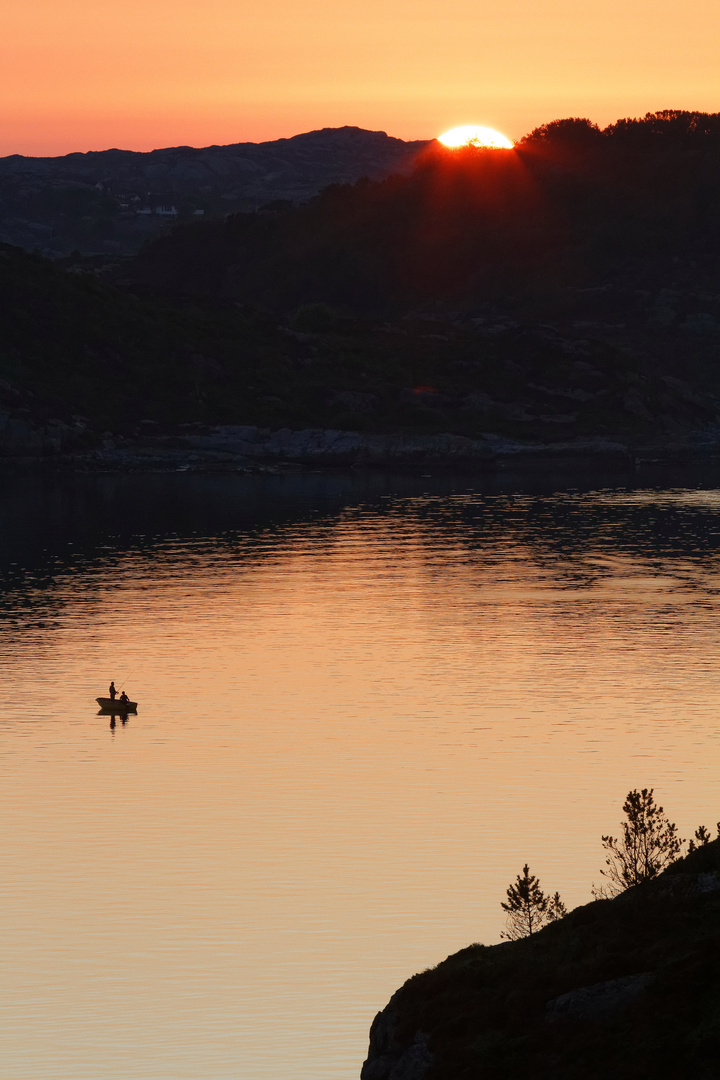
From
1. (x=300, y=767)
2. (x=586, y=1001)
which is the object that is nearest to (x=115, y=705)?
(x=300, y=767)

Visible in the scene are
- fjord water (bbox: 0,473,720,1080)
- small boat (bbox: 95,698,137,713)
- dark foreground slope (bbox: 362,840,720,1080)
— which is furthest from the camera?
small boat (bbox: 95,698,137,713)

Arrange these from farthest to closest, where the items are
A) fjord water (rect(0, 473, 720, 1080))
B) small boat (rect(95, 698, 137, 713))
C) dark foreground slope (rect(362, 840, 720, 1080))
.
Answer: small boat (rect(95, 698, 137, 713)) < fjord water (rect(0, 473, 720, 1080)) < dark foreground slope (rect(362, 840, 720, 1080))

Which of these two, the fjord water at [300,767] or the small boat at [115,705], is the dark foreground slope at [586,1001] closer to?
the fjord water at [300,767]

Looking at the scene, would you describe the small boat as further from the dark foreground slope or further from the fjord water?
the dark foreground slope

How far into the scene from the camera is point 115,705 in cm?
6166

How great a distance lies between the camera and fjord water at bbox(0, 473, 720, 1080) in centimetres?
3180

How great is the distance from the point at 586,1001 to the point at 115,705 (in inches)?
1659

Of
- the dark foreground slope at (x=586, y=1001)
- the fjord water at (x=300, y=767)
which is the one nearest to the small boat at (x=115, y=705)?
the fjord water at (x=300, y=767)

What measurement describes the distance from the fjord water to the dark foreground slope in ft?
15.9

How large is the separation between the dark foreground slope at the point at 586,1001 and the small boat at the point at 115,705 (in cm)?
3844

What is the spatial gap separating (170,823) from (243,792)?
4119 mm

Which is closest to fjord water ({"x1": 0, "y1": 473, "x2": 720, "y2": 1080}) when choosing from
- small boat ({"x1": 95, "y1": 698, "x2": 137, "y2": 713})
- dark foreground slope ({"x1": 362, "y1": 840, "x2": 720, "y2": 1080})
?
small boat ({"x1": 95, "y1": 698, "x2": 137, "y2": 713})

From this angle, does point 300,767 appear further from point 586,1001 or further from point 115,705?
point 586,1001

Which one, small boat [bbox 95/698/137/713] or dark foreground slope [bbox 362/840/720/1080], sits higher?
dark foreground slope [bbox 362/840/720/1080]
